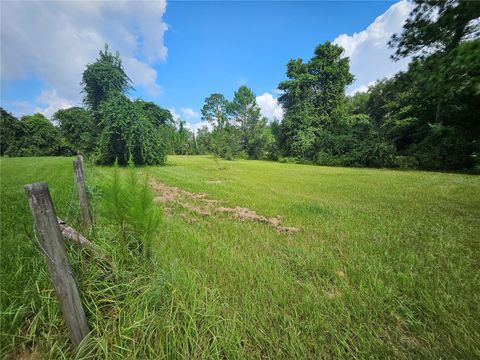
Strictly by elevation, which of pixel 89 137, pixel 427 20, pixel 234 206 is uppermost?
pixel 427 20

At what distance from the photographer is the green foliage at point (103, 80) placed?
54.6 ft

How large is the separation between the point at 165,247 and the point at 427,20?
5.53 m

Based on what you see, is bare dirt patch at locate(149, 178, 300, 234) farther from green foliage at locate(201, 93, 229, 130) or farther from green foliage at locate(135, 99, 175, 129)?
green foliage at locate(201, 93, 229, 130)

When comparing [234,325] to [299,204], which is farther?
[299,204]

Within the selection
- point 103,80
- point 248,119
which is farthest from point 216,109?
point 103,80

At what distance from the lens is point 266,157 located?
128ft

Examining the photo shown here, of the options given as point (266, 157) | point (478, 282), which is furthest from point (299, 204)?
point (266, 157)

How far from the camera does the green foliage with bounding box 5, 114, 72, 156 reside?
3859 cm

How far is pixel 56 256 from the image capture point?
1.31 metres

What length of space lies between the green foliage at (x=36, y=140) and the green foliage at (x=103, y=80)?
28.7 meters

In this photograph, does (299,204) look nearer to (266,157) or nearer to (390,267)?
(390,267)

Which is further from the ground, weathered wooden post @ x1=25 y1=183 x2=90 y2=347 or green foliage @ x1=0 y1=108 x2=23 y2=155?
green foliage @ x1=0 y1=108 x2=23 y2=155

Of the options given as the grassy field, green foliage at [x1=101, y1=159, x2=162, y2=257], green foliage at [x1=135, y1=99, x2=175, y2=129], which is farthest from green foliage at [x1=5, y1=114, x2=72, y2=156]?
the grassy field

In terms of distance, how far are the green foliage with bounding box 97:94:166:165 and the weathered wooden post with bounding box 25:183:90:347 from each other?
52.4 feet
